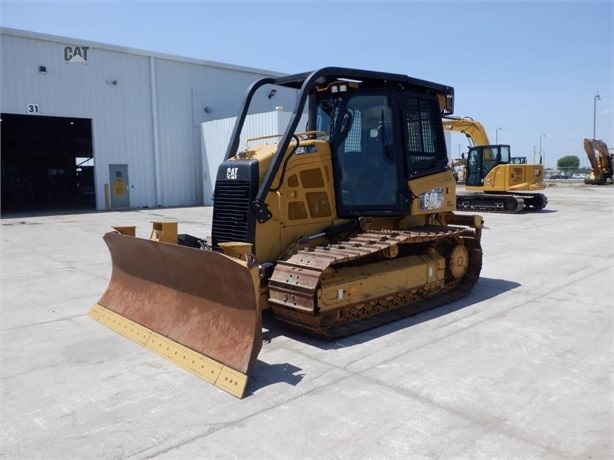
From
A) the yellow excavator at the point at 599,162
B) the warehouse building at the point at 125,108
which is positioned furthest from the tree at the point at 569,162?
the warehouse building at the point at 125,108

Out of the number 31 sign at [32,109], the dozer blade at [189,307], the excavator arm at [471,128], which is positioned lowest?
the dozer blade at [189,307]

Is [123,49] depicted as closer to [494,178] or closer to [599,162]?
[494,178]

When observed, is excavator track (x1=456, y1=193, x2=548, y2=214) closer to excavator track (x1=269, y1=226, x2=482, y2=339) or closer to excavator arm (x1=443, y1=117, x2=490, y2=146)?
excavator arm (x1=443, y1=117, x2=490, y2=146)

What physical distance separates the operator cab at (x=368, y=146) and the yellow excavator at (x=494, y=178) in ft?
49.3

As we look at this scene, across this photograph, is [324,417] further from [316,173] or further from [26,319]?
[26,319]

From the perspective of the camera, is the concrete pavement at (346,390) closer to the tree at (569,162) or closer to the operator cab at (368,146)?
the operator cab at (368,146)

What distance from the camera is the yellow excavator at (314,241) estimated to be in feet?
16.0

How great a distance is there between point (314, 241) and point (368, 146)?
138 centimetres

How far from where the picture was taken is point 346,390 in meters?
4.10

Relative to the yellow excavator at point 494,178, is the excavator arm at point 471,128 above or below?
above

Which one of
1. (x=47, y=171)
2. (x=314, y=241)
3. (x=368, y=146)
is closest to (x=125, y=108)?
(x=47, y=171)

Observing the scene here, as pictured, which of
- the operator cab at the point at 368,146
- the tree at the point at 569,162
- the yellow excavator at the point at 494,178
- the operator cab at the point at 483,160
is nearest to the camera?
the operator cab at the point at 368,146

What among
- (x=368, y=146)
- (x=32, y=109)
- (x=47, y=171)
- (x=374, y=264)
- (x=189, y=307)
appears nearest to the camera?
(x=189, y=307)

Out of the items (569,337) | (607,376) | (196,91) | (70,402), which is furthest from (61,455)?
(196,91)
